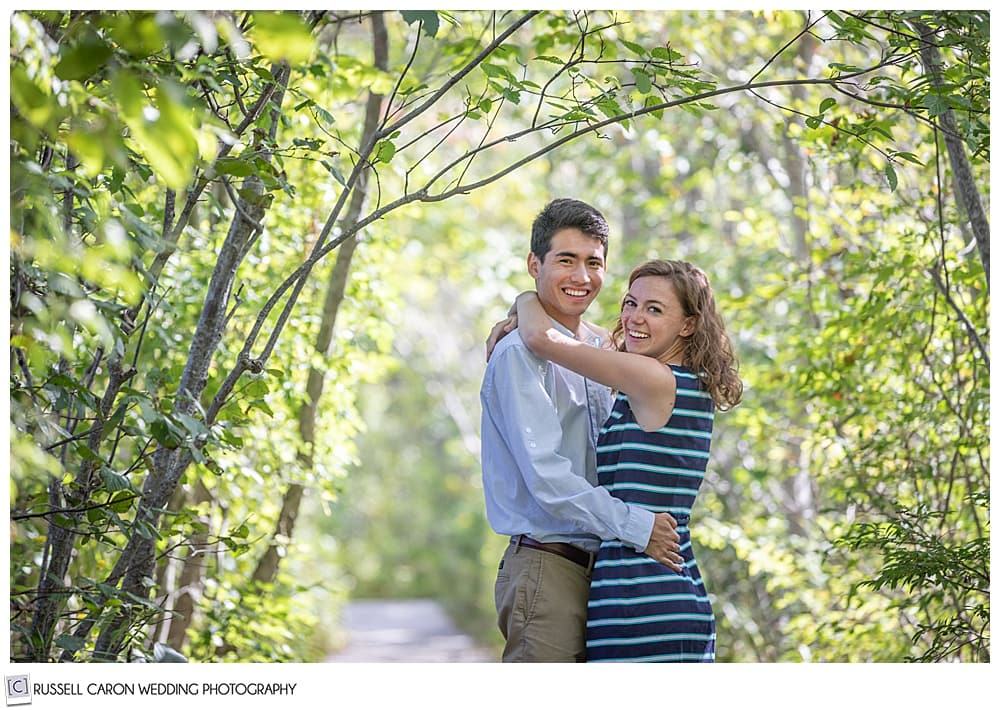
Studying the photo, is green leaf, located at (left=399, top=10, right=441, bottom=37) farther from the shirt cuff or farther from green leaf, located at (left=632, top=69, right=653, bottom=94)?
the shirt cuff

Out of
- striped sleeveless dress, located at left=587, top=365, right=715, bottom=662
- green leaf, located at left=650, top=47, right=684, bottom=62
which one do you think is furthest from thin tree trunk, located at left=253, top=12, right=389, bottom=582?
striped sleeveless dress, located at left=587, top=365, right=715, bottom=662

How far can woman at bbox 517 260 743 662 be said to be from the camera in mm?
2104

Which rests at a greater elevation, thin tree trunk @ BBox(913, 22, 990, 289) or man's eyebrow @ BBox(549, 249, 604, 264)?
thin tree trunk @ BBox(913, 22, 990, 289)

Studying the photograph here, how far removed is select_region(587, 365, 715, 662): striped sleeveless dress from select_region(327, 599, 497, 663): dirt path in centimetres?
428

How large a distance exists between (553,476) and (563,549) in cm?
20

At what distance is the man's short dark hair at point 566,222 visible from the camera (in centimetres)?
234

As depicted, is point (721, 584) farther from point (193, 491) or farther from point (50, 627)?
point (50, 627)

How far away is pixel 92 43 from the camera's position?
1.19 meters

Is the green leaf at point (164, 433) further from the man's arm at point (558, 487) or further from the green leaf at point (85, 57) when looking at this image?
the green leaf at point (85, 57)

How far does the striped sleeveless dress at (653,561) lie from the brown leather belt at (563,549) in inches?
2.4

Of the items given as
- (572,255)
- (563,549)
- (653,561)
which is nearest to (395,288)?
(572,255)

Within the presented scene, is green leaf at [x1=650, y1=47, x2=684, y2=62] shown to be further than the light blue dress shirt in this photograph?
Yes

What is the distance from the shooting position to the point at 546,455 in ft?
6.95
